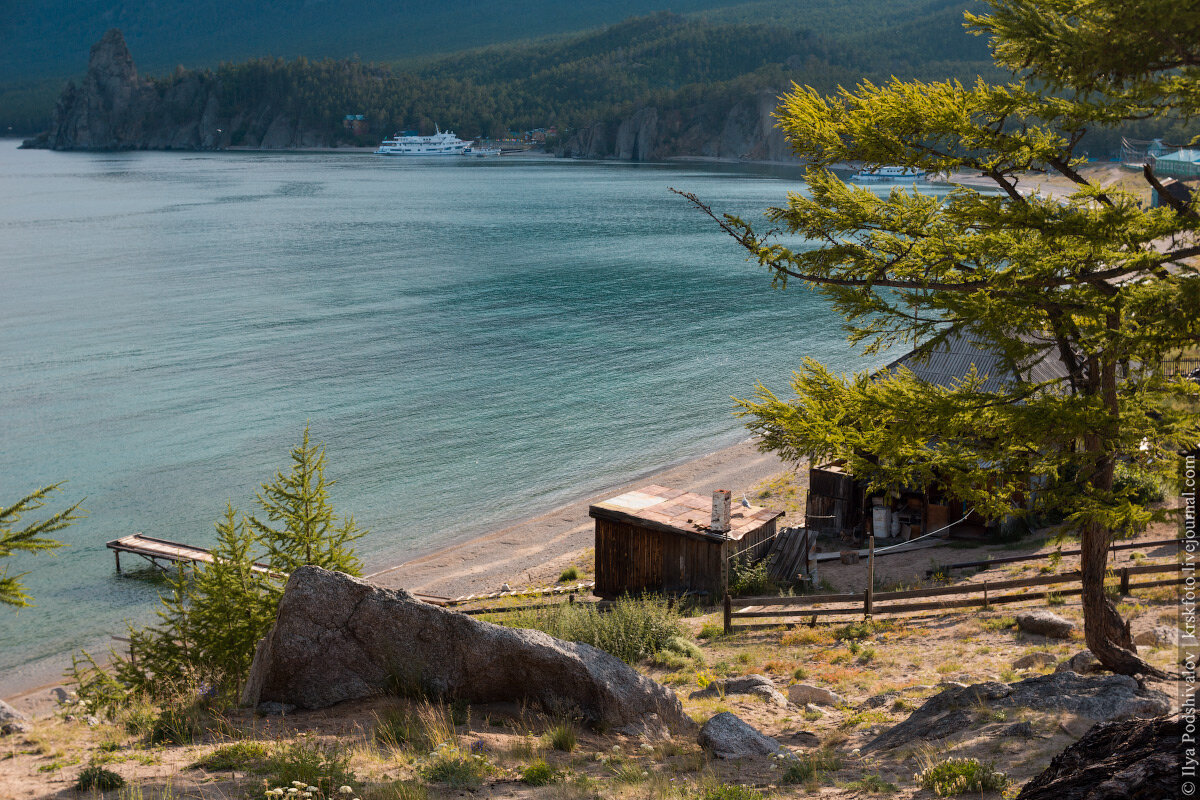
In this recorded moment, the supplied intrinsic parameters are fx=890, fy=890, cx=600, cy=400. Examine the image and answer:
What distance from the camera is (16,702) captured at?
66.1 ft

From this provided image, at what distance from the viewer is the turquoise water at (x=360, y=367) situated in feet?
106

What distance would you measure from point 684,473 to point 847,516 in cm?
1199

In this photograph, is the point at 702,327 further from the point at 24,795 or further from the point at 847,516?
the point at 24,795

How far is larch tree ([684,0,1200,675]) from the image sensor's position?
381 inches

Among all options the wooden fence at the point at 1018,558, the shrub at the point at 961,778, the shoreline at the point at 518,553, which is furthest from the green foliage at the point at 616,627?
the shoreline at the point at 518,553

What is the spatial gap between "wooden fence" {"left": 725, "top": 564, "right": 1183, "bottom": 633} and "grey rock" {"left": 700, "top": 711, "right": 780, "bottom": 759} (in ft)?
22.2

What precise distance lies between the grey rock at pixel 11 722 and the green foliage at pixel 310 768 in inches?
241

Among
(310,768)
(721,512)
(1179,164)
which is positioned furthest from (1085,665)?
(1179,164)

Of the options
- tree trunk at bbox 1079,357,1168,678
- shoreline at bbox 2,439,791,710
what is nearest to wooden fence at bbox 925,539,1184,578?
tree trunk at bbox 1079,357,1168,678

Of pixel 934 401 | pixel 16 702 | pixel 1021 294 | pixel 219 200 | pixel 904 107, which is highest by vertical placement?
pixel 219 200

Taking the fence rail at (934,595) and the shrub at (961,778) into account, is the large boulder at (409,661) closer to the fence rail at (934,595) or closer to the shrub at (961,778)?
the shrub at (961,778)

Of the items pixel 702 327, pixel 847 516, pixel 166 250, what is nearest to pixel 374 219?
pixel 166 250

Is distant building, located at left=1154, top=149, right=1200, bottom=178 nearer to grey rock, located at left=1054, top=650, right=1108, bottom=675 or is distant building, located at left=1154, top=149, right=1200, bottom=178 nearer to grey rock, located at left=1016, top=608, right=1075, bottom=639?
grey rock, located at left=1016, top=608, right=1075, bottom=639

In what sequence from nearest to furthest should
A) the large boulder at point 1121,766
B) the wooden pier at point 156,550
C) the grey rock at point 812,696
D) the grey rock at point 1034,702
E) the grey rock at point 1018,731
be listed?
the large boulder at point 1121,766, the grey rock at point 1018,731, the grey rock at point 1034,702, the grey rock at point 812,696, the wooden pier at point 156,550
